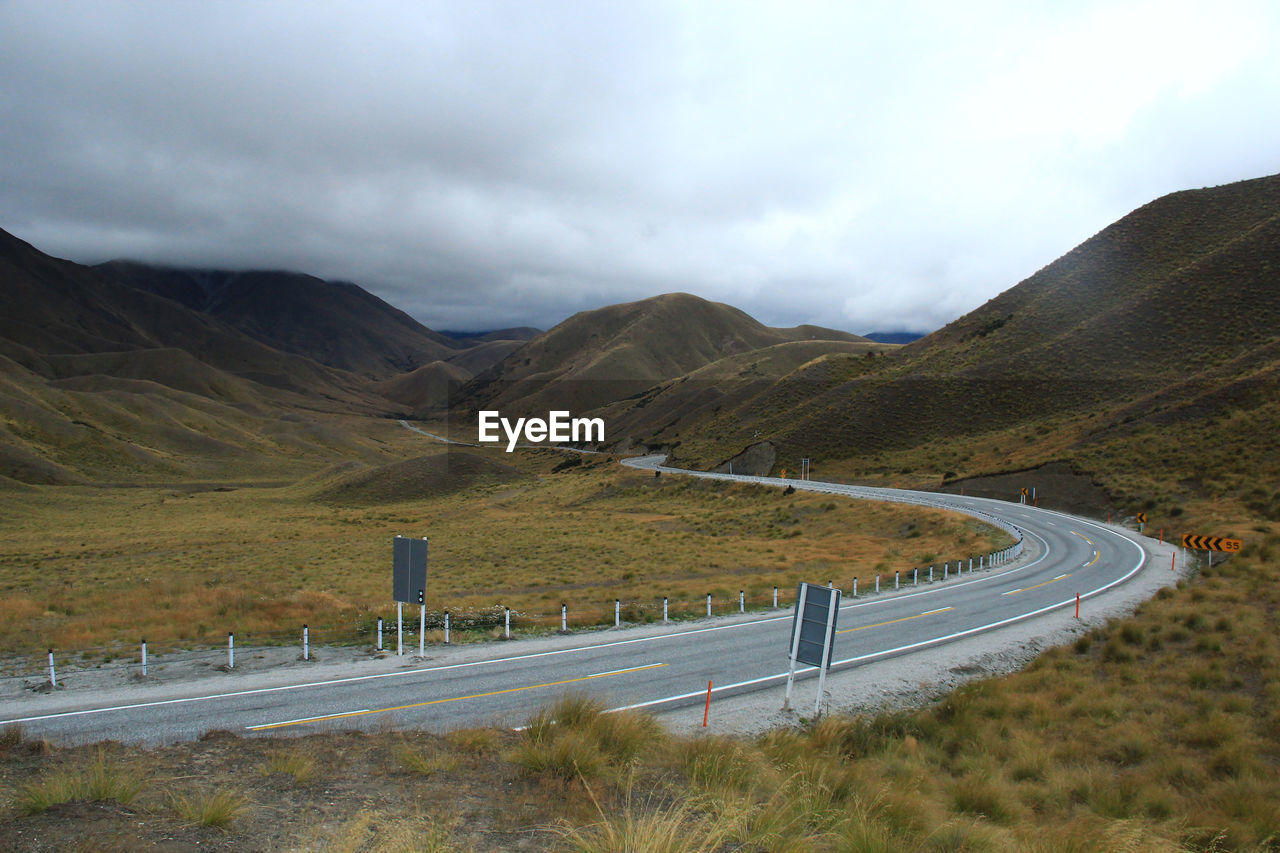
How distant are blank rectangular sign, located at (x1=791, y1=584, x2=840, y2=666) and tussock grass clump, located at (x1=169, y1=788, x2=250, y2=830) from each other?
751cm

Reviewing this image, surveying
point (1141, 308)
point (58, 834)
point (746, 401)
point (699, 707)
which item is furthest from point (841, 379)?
point (58, 834)

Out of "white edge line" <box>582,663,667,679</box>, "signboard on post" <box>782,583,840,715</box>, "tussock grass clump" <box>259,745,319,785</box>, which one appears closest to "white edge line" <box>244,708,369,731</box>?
"tussock grass clump" <box>259,745,319,785</box>

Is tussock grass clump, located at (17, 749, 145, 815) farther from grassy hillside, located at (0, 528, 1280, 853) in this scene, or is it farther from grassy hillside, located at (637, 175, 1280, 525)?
grassy hillside, located at (637, 175, 1280, 525)

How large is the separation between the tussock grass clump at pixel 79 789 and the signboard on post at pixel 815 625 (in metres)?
8.40

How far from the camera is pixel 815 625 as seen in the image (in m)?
10.6

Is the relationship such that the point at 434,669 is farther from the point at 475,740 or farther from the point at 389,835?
the point at 389,835

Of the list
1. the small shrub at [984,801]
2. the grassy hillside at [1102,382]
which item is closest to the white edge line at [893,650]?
the small shrub at [984,801]

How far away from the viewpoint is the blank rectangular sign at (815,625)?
1034 centimetres

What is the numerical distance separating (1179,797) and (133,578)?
3857 cm

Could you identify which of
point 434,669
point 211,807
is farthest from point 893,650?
point 211,807

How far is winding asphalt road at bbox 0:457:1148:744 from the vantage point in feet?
35.7

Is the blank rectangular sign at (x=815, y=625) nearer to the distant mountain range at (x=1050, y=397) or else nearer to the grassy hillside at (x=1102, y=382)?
the grassy hillside at (x=1102, y=382)

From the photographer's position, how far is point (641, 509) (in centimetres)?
6494

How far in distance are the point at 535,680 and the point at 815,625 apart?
5982mm
